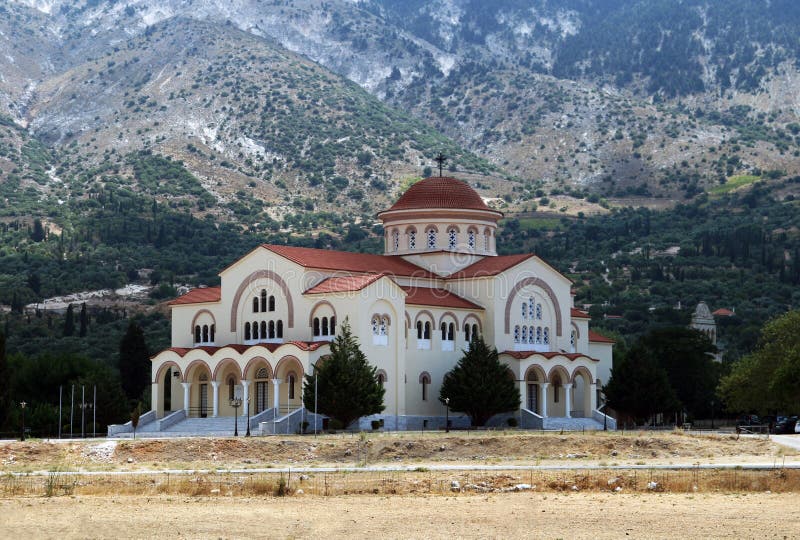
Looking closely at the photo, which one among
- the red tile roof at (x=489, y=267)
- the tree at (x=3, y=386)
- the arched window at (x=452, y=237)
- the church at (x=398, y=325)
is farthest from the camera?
the arched window at (x=452, y=237)

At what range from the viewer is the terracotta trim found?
269 ft

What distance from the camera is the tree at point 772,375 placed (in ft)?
246

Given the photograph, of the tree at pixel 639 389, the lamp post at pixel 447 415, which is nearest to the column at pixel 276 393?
the lamp post at pixel 447 415

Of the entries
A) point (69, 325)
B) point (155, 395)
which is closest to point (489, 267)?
point (155, 395)

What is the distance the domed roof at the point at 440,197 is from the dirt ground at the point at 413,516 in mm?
48814

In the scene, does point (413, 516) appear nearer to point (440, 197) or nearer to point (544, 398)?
point (544, 398)

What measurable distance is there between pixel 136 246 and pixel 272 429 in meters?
98.9

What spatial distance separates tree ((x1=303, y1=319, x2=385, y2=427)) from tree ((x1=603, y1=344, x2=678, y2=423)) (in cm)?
2018

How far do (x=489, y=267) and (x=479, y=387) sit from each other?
10.5 m

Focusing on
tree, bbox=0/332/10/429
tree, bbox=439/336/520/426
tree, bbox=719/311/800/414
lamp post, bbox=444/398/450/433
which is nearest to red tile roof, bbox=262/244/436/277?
tree, bbox=439/336/520/426

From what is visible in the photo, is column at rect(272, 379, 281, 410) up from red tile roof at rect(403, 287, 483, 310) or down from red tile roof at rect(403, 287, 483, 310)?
down

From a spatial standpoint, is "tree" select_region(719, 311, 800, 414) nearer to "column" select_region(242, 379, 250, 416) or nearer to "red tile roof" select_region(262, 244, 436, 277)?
"red tile roof" select_region(262, 244, 436, 277)

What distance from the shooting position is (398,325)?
81.2 meters

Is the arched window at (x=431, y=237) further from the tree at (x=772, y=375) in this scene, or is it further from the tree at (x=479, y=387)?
the tree at (x=772, y=375)
